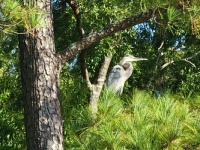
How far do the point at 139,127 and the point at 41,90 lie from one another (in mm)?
431

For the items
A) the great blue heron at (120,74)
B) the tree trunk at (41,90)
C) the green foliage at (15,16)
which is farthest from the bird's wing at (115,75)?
the green foliage at (15,16)

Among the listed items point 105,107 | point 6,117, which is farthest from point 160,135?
point 6,117

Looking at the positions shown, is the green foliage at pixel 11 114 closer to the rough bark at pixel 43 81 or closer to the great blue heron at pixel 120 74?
the rough bark at pixel 43 81

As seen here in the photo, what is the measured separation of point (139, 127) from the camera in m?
1.88

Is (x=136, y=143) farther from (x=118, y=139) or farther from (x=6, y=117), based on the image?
(x=6, y=117)

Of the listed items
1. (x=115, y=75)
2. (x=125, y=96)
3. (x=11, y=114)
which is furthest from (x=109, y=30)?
(x=115, y=75)

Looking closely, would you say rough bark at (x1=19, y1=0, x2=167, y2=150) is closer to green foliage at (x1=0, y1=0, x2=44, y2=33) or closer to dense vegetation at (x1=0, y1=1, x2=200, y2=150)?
dense vegetation at (x1=0, y1=1, x2=200, y2=150)

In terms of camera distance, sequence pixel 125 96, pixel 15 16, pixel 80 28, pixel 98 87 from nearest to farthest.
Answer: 1. pixel 15 16
2. pixel 125 96
3. pixel 80 28
4. pixel 98 87

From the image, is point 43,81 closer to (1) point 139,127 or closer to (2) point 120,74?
(1) point 139,127

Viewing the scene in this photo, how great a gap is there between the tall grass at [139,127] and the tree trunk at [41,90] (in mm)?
116

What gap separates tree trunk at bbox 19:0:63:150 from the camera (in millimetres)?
2016

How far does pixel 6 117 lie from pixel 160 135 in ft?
4.51

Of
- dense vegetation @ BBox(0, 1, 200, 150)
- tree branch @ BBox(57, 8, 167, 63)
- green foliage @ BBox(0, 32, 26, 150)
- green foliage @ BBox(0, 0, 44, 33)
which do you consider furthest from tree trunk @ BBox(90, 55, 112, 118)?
green foliage @ BBox(0, 0, 44, 33)

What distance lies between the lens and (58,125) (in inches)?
80.6
